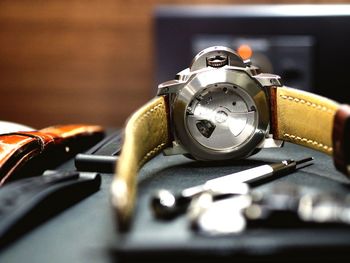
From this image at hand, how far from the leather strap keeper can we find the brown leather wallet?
36 cm

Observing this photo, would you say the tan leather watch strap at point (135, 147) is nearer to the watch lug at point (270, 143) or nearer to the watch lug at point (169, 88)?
the watch lug at point (169, 88)

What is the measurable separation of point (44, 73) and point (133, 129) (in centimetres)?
105

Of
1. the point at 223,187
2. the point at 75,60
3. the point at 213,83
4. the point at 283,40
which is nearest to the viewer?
the point at 223,187

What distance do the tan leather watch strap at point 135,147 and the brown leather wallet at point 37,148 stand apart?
0.45 ft

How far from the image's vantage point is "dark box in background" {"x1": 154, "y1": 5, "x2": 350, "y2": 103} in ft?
3.02

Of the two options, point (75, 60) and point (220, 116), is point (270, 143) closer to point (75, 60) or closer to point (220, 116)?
point (220, 116)

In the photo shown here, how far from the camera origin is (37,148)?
0.75 metres

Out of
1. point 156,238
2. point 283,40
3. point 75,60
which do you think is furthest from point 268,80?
point 75,60

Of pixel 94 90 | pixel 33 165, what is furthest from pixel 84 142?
pixel 94 90

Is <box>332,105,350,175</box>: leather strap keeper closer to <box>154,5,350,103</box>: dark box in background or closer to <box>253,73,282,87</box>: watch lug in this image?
Result: <box>253,73,282,87</box>: watch lug

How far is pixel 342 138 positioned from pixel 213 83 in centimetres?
18

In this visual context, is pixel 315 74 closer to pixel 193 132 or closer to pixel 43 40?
pixel 193 132

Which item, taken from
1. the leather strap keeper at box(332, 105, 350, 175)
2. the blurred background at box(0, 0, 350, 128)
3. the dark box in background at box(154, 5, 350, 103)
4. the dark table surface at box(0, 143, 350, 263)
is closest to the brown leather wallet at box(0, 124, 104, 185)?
the dark table surface at box(0, 143, 350, 263)

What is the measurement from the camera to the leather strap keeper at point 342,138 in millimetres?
641
